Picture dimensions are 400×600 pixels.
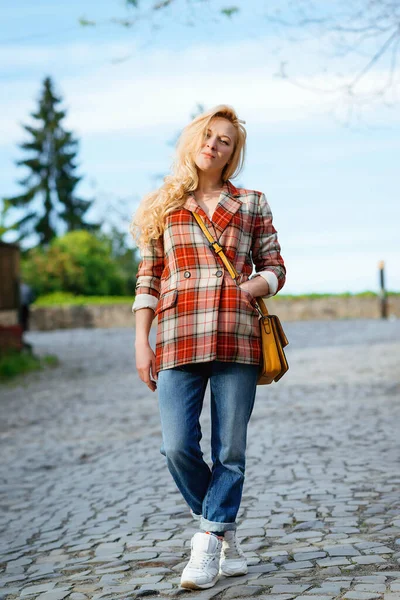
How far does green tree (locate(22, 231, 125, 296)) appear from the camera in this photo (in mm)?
34719

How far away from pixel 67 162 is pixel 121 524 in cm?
4733

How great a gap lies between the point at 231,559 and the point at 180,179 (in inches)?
61.6

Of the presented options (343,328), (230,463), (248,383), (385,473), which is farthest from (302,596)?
(343,328)

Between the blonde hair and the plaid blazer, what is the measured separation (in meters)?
0.04

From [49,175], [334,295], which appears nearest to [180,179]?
[334,295]

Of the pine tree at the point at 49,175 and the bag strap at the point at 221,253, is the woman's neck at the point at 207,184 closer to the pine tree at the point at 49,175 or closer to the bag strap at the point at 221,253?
the bag strap at the point at 221,253

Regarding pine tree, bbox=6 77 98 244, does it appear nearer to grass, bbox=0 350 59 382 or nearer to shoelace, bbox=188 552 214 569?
grass, bbox=0 350 59 382

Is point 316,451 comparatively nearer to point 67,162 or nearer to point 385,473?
point 385,473

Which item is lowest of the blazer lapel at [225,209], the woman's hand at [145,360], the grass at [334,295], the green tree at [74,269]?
the woman's hand at [145,360]

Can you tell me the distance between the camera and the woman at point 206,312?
11.2 feet

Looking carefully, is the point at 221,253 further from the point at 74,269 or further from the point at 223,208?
the point at 74,269

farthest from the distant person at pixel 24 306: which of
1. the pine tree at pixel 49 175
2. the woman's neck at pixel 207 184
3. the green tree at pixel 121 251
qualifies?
the pine tree at pixel 49 175

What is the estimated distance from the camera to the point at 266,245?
365 centimetres

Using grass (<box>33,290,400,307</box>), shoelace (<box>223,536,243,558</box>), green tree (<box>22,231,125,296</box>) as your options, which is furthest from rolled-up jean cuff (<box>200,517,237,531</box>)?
green tree (<box>22,231,125,296</box>)
